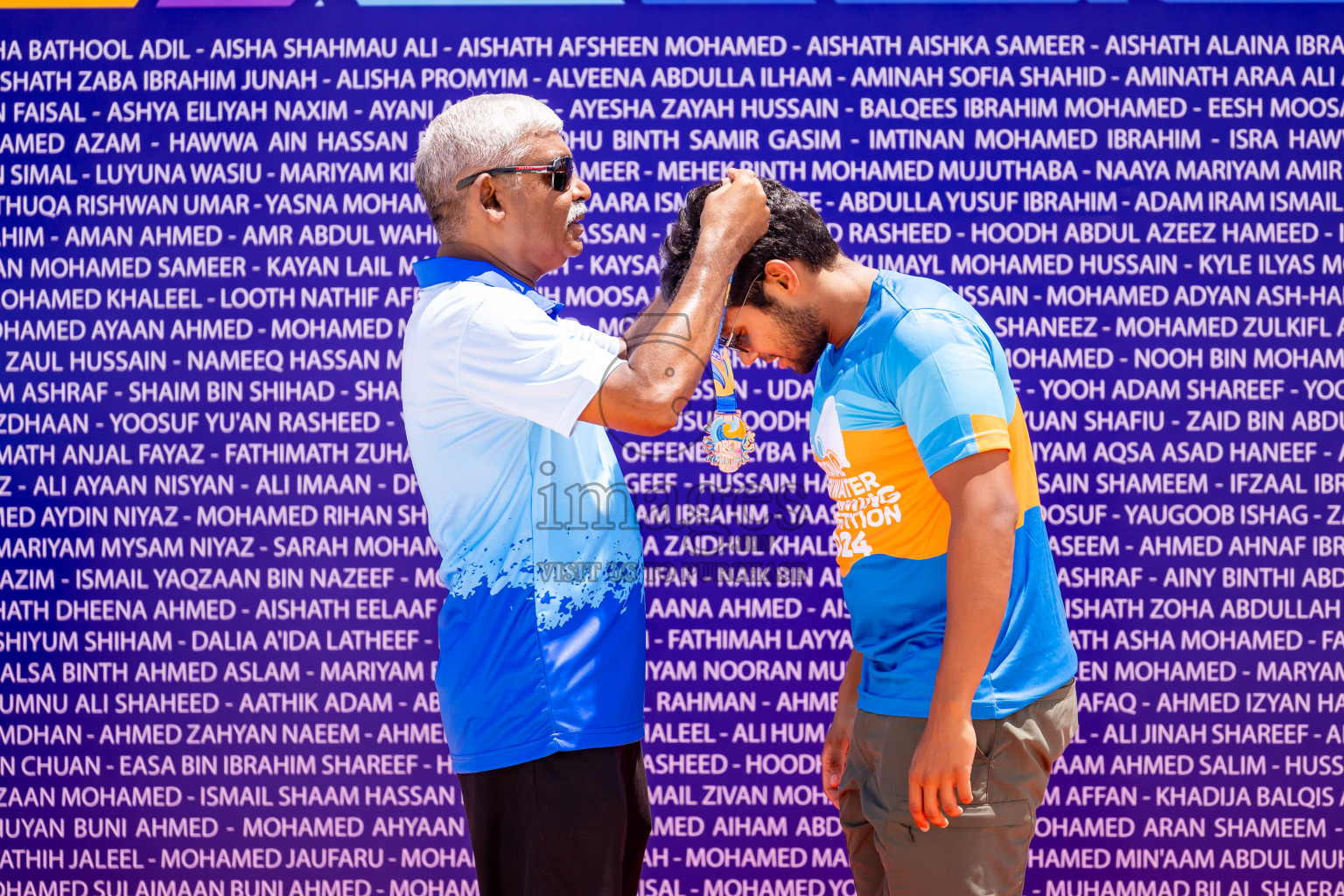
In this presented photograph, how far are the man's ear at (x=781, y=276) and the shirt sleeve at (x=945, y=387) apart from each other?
0.21 metres

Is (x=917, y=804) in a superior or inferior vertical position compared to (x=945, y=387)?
inferior

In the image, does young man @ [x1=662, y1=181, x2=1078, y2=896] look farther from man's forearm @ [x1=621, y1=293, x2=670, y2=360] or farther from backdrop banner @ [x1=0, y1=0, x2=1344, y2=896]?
backdrop banner @ [x1=0, y1=0, x2=1344, y2=896]

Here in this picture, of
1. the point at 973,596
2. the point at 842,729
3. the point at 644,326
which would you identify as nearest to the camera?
the point at 973,596

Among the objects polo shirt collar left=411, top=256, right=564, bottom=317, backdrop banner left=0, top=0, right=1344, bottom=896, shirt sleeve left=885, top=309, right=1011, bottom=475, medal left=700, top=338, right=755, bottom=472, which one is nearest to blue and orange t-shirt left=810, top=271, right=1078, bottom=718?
shirt sleeve left=885, top=309, right=1011, bottom=475

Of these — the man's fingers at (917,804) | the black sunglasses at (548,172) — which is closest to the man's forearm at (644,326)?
the black sunglasses at (548,172)

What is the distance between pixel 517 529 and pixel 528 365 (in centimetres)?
27

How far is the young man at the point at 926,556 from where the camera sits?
4.14ft

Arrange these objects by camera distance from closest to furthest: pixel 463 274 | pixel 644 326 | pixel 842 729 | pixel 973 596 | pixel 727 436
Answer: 1. pixel 973 596
2. pixel 463 274
3. pixel 644 326
4. pixel 842 729
5. pixel 727 436

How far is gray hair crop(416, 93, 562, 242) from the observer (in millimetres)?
1508

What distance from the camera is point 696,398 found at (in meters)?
2.37

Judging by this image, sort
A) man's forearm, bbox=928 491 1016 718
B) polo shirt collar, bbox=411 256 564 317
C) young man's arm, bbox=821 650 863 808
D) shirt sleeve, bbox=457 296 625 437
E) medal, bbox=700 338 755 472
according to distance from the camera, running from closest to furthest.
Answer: man's forearm, bbox=928 491 1016 718, shirt sleeve, bbox=457 296 625 437, polo shirt collar, bbox=411 256 564 317, young man's arm, bbox=821 650 863 808, medal, bbox=700 338 755 472

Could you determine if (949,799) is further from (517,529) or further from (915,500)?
(517,529)

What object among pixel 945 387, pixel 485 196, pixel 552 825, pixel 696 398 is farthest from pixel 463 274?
pixel 696 398

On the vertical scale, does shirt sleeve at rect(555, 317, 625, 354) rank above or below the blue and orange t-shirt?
above
